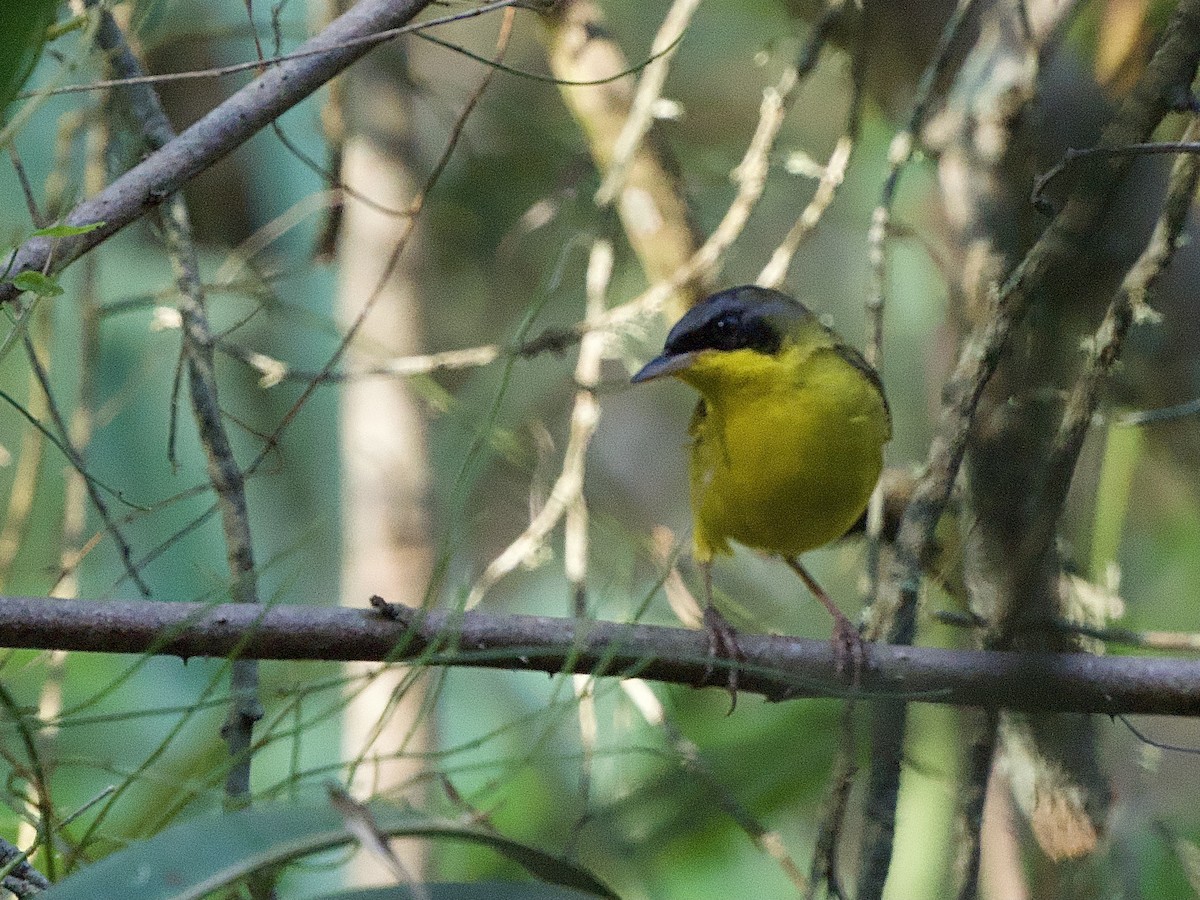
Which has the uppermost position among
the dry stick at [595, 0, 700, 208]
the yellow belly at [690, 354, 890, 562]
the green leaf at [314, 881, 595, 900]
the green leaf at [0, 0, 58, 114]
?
the dry stick at [595, 0, 700, 208]

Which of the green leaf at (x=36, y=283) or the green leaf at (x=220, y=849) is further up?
the green leaf at (x=36, y=283)

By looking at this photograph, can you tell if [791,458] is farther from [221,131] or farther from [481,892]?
[481,892]

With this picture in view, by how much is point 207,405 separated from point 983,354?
1.18 metres

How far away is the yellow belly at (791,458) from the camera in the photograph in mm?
2785

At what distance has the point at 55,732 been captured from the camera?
248cm

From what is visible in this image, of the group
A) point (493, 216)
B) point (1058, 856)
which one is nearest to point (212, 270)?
point (493, 216)

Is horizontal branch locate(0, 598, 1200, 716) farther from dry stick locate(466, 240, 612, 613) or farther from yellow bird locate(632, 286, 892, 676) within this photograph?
yellow bird locate(632, 286, 892, 676)

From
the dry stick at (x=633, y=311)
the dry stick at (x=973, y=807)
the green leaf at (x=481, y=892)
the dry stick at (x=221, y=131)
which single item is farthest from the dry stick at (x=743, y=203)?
the green leaf at (x=481, y=892)

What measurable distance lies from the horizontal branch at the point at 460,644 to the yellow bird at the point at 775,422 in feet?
3.06

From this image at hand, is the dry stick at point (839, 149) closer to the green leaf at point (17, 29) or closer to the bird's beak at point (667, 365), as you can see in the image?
the bird's beak at point (667, 365)

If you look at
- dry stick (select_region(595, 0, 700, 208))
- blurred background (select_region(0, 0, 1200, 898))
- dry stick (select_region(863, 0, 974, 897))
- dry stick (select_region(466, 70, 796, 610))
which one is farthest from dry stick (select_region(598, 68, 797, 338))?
dry stick (select_region(863, 0, 974, 897))

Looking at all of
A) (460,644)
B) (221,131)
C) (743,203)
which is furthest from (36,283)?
(743,203)

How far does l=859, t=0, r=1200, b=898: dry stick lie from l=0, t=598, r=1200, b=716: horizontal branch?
185 millimetres

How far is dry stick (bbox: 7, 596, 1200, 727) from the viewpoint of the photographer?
1636 mm
